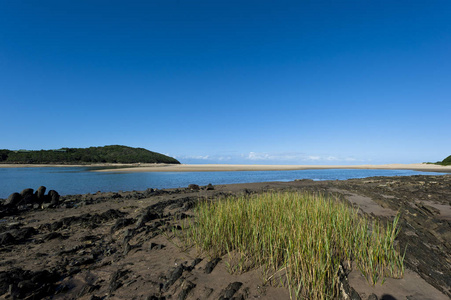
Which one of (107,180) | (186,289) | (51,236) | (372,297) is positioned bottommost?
(51,236)

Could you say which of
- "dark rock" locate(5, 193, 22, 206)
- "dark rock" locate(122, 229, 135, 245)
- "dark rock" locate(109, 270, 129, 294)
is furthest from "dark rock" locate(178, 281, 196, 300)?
"dark rock" locate(5, 193, 22, 206)

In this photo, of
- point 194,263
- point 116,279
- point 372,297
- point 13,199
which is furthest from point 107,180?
point 372,297

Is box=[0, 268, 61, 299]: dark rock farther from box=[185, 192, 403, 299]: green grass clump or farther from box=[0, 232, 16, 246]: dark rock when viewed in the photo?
box=[185, 192, 403, 299]: green grass clump

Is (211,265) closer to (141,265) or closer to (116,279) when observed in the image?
(141,265)

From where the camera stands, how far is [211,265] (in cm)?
400

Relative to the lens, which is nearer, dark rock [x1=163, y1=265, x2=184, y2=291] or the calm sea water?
dark rock [x1=163, y1=265, x2=184, y2=291]

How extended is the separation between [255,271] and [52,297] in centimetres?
329

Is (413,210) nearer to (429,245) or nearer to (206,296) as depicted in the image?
(429,245)

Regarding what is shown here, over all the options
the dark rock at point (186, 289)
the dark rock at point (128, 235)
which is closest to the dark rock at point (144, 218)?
the dark rock at point (128, 235)

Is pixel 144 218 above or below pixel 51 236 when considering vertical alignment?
above

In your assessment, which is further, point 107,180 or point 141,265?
point 107,180

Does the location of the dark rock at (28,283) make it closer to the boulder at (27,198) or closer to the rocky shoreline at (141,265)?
the rocky shoreline at (141,265)

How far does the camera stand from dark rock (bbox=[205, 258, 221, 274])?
153 inches

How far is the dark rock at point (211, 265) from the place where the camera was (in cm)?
389
